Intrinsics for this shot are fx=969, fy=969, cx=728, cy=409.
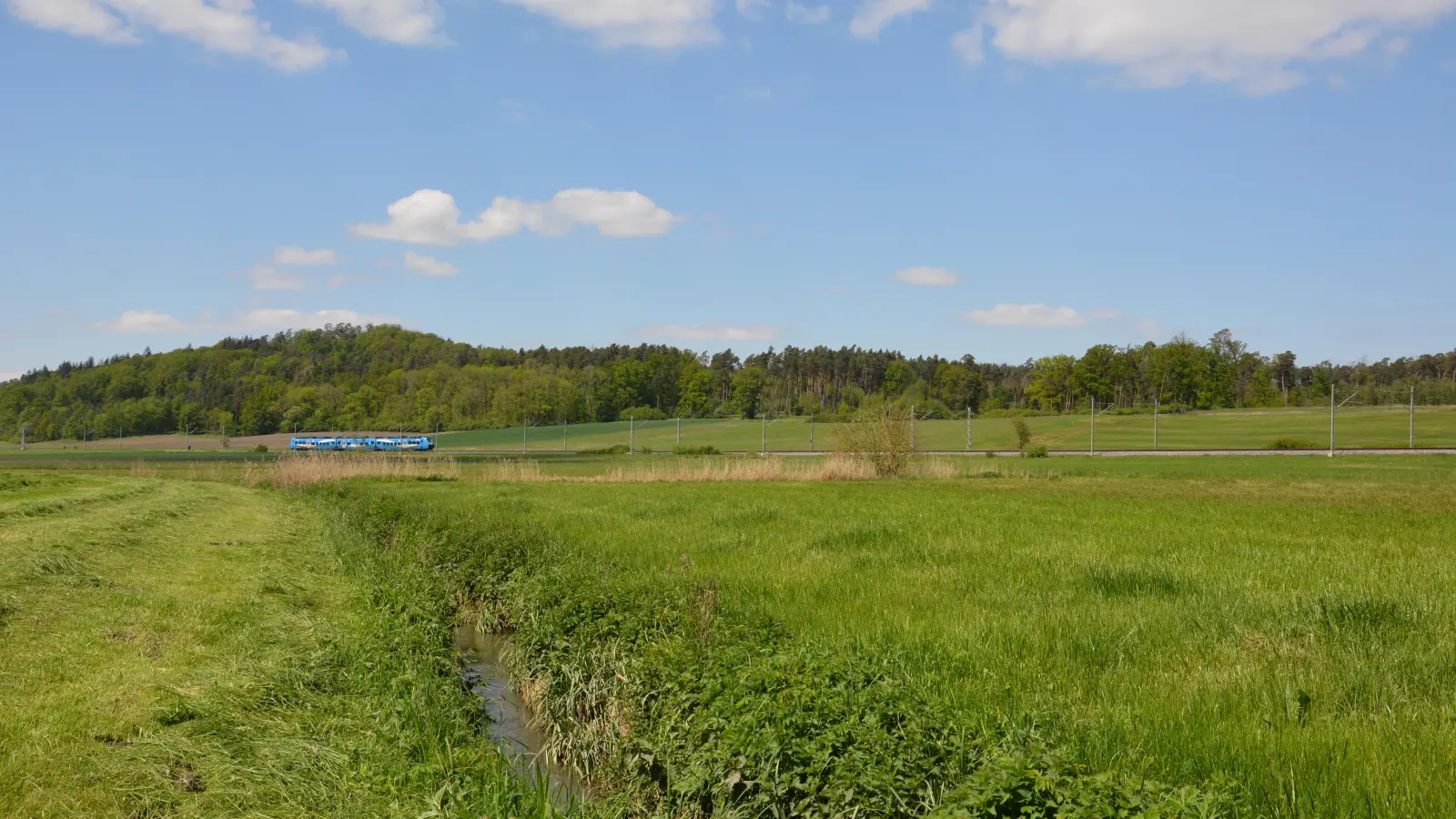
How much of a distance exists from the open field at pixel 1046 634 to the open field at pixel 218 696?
1.29m

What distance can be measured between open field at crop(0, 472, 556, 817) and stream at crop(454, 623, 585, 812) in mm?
341

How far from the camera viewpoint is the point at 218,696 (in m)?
7.48

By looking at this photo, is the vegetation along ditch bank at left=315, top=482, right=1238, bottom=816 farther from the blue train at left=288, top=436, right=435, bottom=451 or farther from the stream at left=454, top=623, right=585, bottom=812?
the blue train at left=288, top=436, right=435, bottom=451

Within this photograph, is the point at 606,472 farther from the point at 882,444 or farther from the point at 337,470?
the point at 337,470

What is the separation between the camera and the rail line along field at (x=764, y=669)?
4883 millimetres

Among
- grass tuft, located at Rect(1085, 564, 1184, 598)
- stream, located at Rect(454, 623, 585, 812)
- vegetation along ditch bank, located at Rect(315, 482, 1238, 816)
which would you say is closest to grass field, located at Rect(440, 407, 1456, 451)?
stream, located at Rect(454, 623, 585, 812)

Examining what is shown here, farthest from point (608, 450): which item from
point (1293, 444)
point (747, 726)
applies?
point (747, 726)

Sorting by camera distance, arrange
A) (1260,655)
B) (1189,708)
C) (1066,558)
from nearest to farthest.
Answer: (1189,708) < (1260,655) < (1066,558)

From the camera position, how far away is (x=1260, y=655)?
6.72 meters

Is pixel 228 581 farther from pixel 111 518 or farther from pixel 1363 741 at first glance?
pixel 1363 741

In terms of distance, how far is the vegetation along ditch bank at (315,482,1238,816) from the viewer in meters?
4.25

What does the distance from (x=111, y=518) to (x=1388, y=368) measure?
182 meters

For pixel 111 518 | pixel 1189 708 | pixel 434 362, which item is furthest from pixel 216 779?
pixel 434 362

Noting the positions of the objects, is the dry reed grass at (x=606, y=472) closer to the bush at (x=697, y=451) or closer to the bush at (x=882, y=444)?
the bush at (x=882, y=444)
